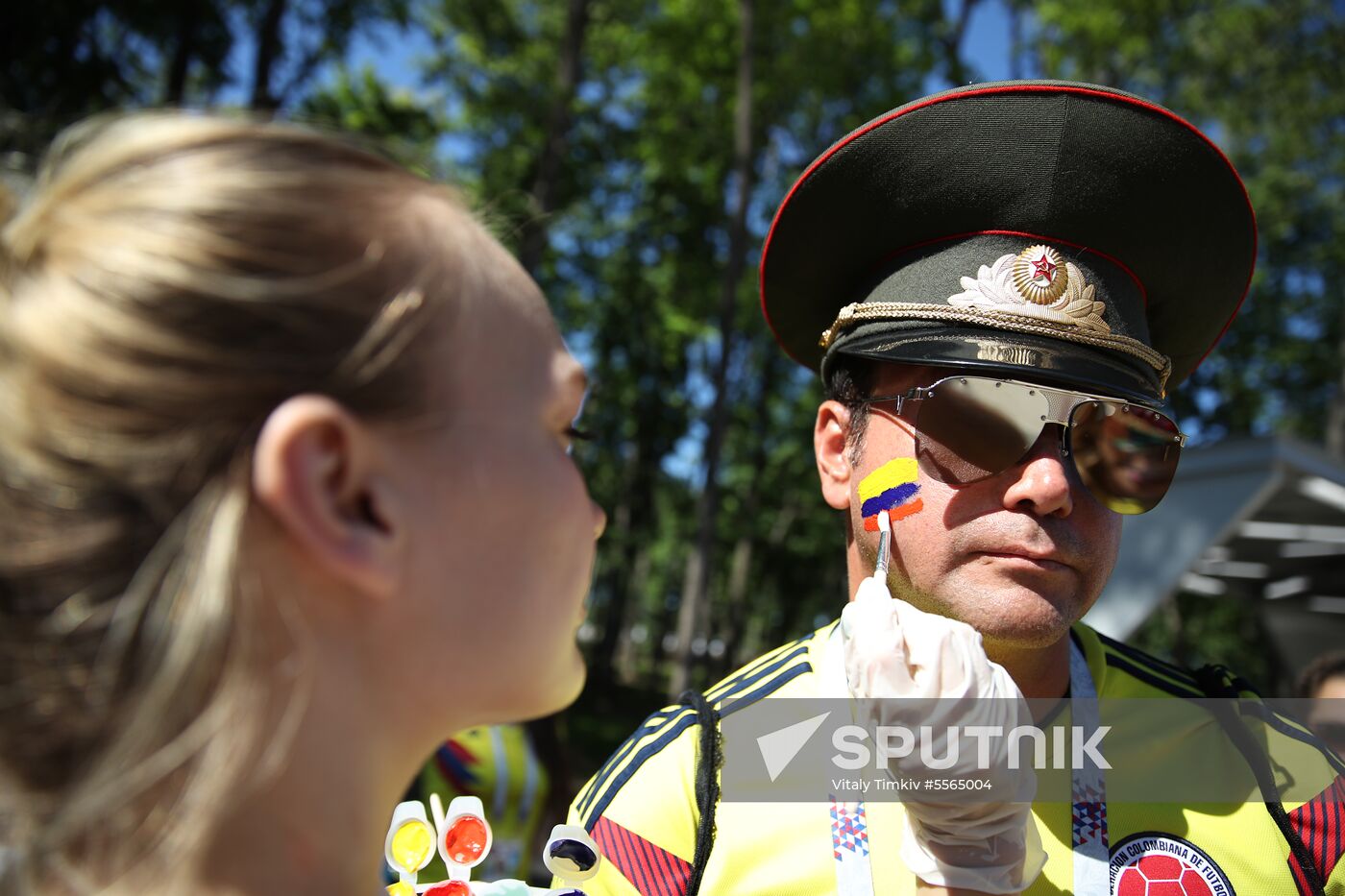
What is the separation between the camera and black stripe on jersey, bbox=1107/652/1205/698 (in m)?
1.95

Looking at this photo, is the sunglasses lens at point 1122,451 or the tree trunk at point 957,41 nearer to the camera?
the sunglasses lens at point 1122,451

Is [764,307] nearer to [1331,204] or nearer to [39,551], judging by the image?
[39,551]

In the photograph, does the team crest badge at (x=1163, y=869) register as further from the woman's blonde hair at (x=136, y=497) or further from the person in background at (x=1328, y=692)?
the person in background at (x=1328, y=692)

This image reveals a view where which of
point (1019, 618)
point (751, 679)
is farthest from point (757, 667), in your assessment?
point (1019, 618)

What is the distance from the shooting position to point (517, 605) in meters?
1.00

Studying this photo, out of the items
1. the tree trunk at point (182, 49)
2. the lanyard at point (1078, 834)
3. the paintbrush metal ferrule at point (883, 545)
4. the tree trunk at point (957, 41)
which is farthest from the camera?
the tree trunk at point (957, 41)

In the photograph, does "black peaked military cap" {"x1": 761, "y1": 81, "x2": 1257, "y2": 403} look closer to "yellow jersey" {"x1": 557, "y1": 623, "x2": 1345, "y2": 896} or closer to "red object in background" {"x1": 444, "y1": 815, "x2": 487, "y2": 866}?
"yellow jersey" {"x1": 557, "y1": 623, "x2": 1345, "y2": 896}

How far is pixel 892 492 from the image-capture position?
5.91 ft

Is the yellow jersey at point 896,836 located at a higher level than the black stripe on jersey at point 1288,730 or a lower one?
lower

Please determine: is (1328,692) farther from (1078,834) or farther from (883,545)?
(883,545)

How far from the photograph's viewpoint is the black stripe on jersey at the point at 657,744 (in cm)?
180

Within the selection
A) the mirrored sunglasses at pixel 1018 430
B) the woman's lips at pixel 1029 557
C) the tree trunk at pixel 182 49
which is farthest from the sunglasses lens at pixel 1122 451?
the tree trunk at pixel 182 49

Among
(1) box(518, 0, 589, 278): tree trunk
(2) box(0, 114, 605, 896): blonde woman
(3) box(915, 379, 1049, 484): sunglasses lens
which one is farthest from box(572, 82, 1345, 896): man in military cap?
(1) box(518, 0, 589, 278): tree trunk

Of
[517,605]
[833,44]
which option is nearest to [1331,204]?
[833,44]
